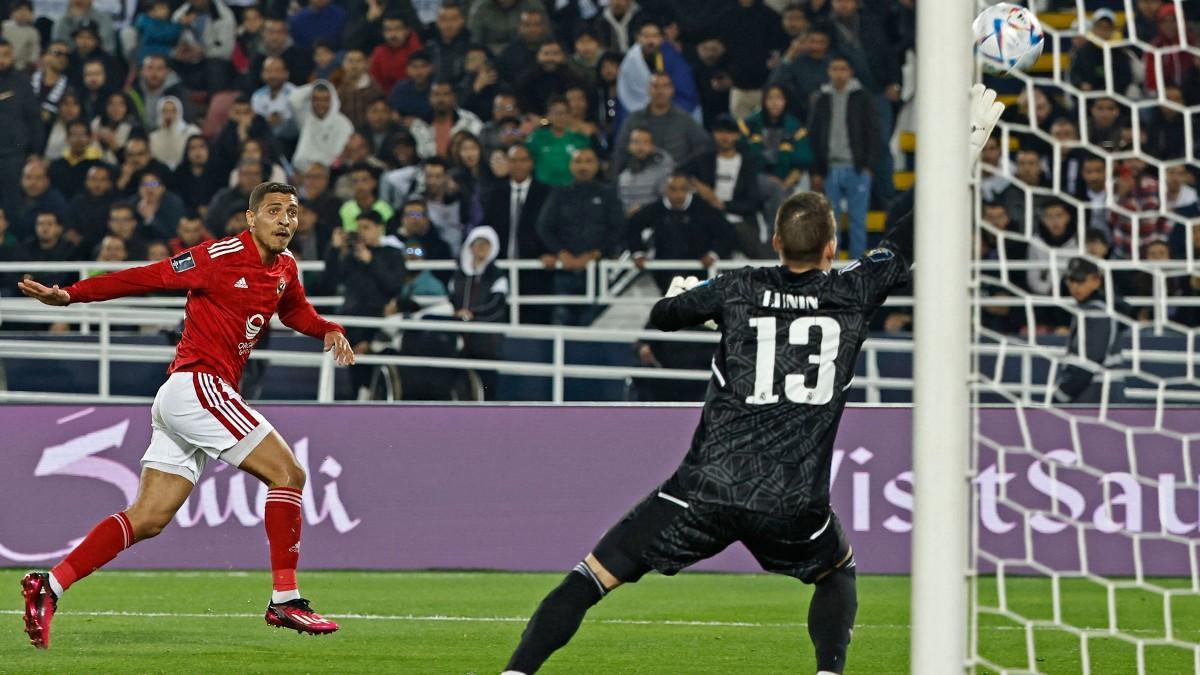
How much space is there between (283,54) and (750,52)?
4.41 metres

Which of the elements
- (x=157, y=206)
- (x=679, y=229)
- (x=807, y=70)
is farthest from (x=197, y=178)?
(x=807, y=70)

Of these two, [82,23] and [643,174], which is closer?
[643,174]

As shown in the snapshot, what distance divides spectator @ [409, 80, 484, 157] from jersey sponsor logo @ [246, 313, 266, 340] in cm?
762

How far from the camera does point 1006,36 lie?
19.4 ft

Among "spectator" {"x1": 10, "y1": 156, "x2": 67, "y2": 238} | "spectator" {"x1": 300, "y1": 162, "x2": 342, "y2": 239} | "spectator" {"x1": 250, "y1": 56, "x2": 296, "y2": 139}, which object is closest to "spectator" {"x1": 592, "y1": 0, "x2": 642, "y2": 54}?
"spectator" {"x1": 300, "y1": 162, "x2": 342, "y2": 239}

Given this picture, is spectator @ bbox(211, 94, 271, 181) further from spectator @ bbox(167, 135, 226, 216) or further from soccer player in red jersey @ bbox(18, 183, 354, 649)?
soccer player in red jersey @ bbox(18, 183, 354, 649)

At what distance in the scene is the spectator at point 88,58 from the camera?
16.4m

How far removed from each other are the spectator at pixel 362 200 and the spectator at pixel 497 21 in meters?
1.97

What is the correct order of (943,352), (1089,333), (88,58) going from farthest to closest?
1. (88,58)
2. (1089,333)
3. (943,352)

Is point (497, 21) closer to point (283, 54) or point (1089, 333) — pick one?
point (283, 54)

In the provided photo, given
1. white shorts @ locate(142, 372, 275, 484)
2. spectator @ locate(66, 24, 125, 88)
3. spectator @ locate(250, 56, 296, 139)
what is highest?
spectator @ locate(66, 24, 125, 88)

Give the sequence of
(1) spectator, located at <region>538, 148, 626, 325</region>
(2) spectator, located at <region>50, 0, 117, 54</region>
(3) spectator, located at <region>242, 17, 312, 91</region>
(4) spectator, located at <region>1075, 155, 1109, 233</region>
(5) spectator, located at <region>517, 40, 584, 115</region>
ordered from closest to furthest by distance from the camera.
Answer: (4) spectator, located at <region>1075, 155, 1109, 233</region>, (1) spectator, located at <region>538, 148, 626, 325</region>, (5) spectator, located at <region>517, 40, 584, 115</region>, (3) spectator, located at <region>242, 17, 312, 91</region>, (2) spectator, located at <region>50, 0, 117, 54</region>

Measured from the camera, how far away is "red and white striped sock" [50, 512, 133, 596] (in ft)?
24.6

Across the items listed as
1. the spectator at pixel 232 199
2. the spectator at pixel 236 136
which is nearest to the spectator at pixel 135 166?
the spectator at pixel 236 136
